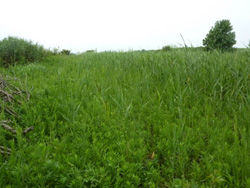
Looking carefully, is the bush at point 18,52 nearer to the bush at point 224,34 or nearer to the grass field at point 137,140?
the grass field at point 137,140

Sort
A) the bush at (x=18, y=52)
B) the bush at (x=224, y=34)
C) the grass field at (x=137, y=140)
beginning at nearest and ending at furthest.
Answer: the grass field at (x=137, y=140), the bush at (x=18, y=52), the bush at (x=224, y=34)

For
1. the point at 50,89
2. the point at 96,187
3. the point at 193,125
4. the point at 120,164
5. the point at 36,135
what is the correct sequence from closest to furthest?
the point at 96,187, the point at 120,164, the point at 36,135, the point at 193,125, the point at 50,89

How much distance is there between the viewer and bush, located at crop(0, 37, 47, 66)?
21.4 ft

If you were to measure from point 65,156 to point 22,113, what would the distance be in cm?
119

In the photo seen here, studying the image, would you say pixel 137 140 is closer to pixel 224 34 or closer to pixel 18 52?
pixel 18 52

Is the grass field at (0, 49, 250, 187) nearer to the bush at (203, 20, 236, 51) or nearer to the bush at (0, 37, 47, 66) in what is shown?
the bush at (0, 37, 47, 66)

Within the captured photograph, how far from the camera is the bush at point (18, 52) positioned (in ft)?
21.4

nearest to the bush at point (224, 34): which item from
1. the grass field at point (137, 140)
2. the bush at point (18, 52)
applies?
the bush at point (18, 52)

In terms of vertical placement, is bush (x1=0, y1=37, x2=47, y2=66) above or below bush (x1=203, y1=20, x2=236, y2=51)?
below

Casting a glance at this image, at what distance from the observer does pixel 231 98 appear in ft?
9.50

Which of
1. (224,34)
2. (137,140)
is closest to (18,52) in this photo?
(137,140)

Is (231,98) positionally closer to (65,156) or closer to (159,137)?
(159,137)

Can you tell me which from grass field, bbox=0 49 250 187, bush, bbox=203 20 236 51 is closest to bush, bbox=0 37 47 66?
grass field, bbox=0 49 250 187

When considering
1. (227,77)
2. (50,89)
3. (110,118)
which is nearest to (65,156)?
(110,118)
